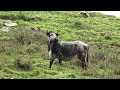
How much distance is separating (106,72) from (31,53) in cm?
516

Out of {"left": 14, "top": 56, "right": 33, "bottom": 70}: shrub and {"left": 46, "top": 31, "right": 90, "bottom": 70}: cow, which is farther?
{"left": 46, "top": 31, "right": 90, "bottom": 70}: cow

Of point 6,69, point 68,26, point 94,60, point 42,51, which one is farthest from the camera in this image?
point 68,26

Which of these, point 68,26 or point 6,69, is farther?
point 68,26

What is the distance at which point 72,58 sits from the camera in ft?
51.3

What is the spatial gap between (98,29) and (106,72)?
21.6m

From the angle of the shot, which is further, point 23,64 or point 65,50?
point 65,50

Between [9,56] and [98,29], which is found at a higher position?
[9,56]

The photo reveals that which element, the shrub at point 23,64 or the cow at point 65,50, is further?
the cow at point 65,50
